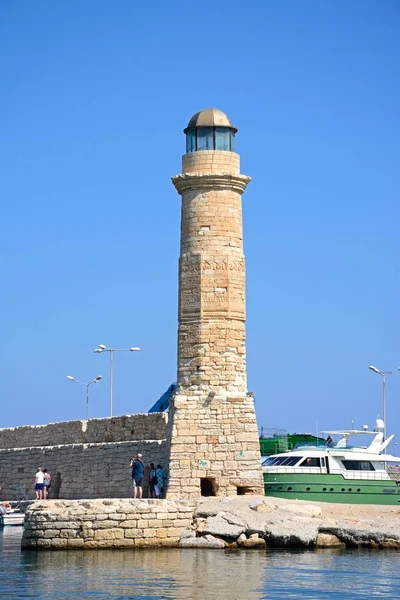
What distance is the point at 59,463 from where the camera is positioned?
29.8m

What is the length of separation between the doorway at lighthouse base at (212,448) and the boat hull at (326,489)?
0.76m

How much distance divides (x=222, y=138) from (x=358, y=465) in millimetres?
6795

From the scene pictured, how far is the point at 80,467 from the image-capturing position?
94.0 feet

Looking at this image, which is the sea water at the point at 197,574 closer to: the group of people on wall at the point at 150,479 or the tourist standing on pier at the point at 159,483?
the group of people on wall at the point at 150,479

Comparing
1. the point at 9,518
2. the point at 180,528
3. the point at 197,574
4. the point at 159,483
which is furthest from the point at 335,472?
the point at 197,574

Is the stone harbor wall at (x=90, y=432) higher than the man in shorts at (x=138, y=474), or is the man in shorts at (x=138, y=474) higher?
the stone harbor wall at (x=90, y=432)

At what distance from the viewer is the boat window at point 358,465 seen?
2520cm

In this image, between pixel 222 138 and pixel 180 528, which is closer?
pixel 180 528

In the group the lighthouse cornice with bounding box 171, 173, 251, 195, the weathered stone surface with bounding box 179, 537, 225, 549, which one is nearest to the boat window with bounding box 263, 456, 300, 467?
the weathered stone surface with bounding box 179, 537, 225, 549

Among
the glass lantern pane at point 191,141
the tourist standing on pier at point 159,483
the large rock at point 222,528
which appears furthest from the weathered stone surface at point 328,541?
the glass lantern pane at point 191,141

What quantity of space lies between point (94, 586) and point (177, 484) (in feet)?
24.0

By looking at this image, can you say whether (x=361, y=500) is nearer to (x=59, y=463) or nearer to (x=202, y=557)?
(x=202, y=557)

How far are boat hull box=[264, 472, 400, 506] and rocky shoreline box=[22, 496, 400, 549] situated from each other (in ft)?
9.48

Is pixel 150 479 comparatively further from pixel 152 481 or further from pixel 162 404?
pixel 162 404
